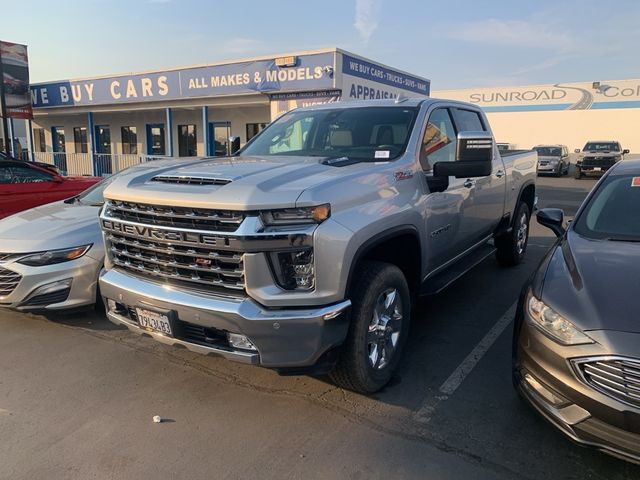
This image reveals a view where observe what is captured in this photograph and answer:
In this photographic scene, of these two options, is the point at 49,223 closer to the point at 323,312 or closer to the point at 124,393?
the point at 124,393

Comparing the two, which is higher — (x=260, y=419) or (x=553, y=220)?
(x=553, y=220)

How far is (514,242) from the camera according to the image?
22.1 feet

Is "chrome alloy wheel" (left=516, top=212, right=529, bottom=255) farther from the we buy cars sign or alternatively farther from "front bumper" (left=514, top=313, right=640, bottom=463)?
the we buy cars sign

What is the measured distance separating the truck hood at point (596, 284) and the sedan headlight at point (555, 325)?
0.03 metres

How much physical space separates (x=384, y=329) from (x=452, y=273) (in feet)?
4.64

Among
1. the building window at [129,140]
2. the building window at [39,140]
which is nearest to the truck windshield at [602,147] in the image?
the building window at [129,140]

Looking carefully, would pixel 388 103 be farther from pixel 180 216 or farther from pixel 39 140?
pixel 39 140

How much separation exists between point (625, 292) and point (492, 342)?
1.90 m

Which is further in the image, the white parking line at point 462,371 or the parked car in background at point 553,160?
the parked car in background at point 553,160

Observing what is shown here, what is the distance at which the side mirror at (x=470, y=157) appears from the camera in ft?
11.9

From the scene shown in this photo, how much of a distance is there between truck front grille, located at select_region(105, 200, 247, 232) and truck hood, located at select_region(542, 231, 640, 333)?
1826 mm

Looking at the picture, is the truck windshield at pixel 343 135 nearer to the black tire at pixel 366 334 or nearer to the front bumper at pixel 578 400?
the black tire at pixel 366 334

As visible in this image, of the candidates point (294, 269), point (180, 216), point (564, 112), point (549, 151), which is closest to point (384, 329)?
point (294, 269)

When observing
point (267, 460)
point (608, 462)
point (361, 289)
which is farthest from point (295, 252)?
point (608, 462)
